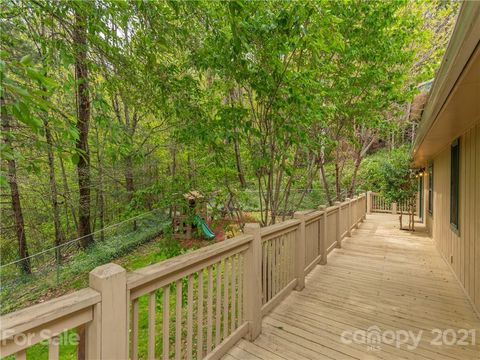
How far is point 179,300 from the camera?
5.65 ft

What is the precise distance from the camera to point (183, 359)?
264 centimetres

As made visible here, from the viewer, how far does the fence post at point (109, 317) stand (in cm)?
115

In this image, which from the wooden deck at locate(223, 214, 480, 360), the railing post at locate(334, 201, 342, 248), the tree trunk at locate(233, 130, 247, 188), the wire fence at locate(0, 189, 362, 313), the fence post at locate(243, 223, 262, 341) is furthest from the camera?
the railing post at locate(334, 201, 342, 248)

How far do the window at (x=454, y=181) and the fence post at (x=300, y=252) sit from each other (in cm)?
267

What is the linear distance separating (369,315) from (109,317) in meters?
2.92

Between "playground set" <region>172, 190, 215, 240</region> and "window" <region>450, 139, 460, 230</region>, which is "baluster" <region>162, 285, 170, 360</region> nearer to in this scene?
"playground set" <region>172, 190, 215, 240</region>

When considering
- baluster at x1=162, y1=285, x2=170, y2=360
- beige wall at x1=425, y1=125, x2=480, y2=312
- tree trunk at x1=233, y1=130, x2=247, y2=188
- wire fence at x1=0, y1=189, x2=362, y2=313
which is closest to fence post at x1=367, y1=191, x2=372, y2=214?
beige wall at x1=425, y1=125, x2=480, y2=312

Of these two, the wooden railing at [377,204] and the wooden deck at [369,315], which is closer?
the wooden deck at [369,315]

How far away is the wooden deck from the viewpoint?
229cm

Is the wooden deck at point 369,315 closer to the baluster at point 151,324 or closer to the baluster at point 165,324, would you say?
the baluster at point 165,324

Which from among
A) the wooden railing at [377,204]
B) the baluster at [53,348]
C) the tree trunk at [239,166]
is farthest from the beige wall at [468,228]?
the wooden railing at [377,204]

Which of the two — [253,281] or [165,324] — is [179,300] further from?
[253,281]

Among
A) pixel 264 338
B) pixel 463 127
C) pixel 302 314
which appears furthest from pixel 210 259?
pixel 463 127

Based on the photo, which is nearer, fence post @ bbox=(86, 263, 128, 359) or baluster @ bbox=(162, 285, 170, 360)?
fence post @ bbox=(86, 263, 128, 359)
